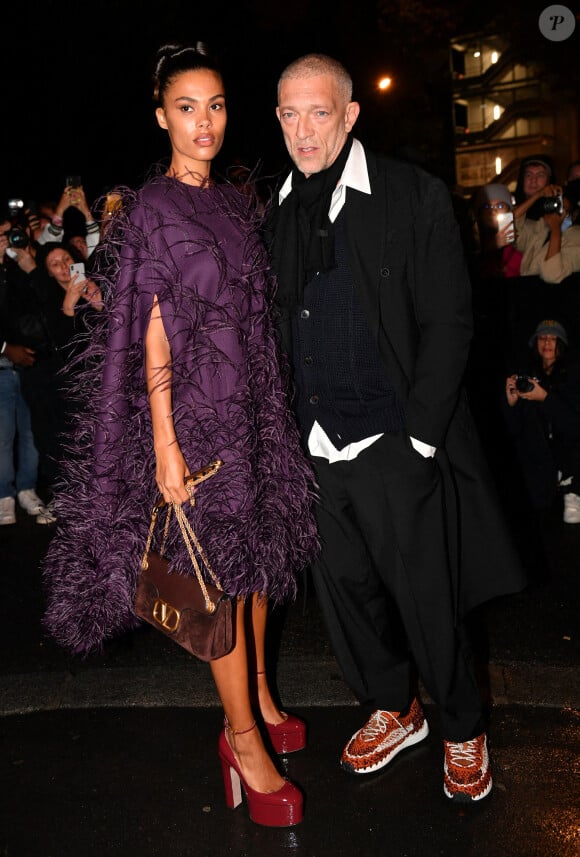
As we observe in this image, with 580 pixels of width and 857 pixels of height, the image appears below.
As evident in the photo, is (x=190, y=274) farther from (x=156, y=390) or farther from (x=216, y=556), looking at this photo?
(x=216, y=556)

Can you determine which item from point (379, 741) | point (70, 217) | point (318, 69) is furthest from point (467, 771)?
point (70, 217)

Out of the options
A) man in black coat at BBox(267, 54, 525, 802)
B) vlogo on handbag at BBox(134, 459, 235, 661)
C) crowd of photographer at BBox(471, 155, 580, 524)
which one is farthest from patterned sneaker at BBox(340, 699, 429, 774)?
crowd of photographer at BBox(471, 155, 580, 524)

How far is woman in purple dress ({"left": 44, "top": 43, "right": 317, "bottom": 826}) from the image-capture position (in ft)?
8.48

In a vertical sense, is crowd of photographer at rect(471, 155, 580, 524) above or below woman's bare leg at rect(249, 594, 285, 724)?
above

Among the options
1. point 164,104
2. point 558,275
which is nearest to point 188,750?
point 164,104

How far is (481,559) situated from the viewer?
9.68 feet

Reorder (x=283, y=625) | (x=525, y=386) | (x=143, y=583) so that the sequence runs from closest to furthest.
Result: (x=143, y=583) → (x=283, y=625) → (x=525, y=386)

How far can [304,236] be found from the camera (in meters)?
2.81

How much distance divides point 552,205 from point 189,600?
15.5 feet

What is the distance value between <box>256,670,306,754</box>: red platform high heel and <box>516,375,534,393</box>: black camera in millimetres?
3219

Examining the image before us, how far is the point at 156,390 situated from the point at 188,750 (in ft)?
4.84

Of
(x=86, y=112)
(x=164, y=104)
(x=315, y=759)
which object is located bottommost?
(x=315, y=759)

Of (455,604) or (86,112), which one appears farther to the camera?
(86,112)

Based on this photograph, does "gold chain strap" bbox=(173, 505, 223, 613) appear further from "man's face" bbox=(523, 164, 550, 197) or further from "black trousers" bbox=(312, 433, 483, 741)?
"man's face" bbox=(523, 164, 550, 197)
